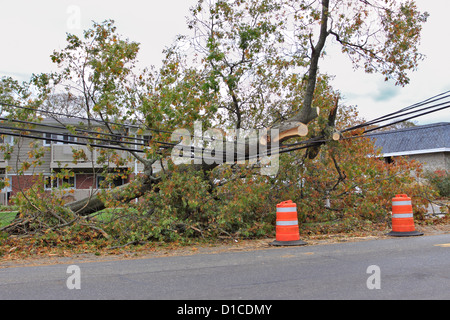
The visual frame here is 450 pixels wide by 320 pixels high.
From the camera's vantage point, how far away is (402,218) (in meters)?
10.1

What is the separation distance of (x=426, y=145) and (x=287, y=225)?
78.8 feet

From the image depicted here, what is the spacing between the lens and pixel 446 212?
44.5 ft

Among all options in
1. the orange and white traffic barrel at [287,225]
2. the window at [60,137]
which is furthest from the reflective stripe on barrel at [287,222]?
the window at [60,137]

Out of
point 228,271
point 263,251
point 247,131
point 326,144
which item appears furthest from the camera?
point 247,131

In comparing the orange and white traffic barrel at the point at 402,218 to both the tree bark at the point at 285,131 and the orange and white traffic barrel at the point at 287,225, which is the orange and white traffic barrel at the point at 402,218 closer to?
the orange and white traffic barrel at the point at 287,225

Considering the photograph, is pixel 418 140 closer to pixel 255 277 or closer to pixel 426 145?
pixel 426 145

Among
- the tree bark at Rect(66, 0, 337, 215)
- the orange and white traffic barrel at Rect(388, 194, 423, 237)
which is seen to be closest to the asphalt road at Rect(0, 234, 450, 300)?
the orange and white traffic barrel at Rect(388, 194, 423, 237)

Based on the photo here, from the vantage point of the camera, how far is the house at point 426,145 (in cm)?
2817

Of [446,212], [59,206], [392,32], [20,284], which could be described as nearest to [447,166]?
[446,212]

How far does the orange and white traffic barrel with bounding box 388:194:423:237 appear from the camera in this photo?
9.96 metres

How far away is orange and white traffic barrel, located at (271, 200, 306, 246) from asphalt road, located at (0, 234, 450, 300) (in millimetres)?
901

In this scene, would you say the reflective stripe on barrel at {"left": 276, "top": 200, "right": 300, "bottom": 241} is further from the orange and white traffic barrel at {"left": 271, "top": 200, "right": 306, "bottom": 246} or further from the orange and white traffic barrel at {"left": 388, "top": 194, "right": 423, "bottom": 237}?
the orange and white traffic barrel at {"left": 388, "top": 194, "right": 423, "bottom": 237}
